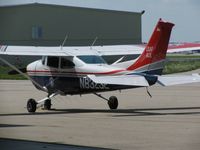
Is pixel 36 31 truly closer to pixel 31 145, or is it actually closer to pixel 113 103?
pixel 113 103

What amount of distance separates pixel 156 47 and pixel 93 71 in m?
2.08

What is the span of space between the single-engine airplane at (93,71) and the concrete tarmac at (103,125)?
0.78 meters

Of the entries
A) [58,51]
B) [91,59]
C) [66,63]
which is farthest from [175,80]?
[58,51]

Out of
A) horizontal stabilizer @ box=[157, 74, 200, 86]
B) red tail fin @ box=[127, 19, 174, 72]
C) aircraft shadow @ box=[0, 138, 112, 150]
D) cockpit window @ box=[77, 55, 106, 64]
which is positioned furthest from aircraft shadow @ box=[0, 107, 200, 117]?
aircraft shadow @ box=[0, 138, 112, 150]

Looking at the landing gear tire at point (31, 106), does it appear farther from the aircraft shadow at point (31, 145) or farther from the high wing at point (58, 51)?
the aircraft shadow at point (31, 145)

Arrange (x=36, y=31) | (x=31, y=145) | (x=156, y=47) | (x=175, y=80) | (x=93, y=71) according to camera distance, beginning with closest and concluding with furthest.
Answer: (x=31, y=145) → (x=175, y=80) → (x=156, y=47) → (x=93, y=71) → (x=36, y=31)

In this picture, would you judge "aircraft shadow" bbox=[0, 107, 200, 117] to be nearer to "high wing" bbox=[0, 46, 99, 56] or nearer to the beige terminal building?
"high wing" bbox=[0, 46, 99, 56]

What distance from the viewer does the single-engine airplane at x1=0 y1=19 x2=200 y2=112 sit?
59.8 feet

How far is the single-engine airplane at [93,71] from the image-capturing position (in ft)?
59.8

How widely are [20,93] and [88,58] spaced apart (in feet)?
29.1

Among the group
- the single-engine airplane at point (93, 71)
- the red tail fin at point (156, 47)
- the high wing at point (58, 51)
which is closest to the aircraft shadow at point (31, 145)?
the single-engine airplane at point (93, 71)

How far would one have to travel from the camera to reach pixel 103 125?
14773 millimetres

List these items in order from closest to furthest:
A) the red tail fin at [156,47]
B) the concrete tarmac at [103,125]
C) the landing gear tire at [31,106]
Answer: the concrete tarmac at [103,125] → the red tail fin at [156,47] → the landing gear tire at [31,106]

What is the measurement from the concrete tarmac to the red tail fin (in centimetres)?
156
